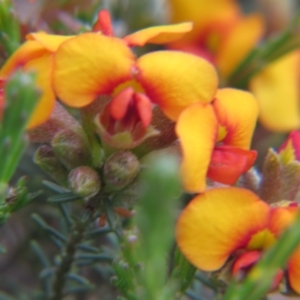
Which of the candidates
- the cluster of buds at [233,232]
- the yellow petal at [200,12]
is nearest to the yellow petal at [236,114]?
the cluster of buds at [233,232]

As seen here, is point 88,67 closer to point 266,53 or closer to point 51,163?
point 51,163

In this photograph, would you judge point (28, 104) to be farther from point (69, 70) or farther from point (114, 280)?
point (114, 280)

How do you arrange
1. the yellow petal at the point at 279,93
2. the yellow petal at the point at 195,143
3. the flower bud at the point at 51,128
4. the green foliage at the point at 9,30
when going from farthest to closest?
the yellow petal at the point at 279,93 < the green foliage at the point at 9,30 < the flower bud at the point at 51,128 < the yellow petal at the point at 195,143

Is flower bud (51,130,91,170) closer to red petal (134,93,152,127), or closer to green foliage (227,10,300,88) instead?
red petal (134,93,152,127)

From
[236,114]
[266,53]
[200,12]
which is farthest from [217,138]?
[200,12]

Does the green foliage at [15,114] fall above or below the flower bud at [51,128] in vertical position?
above

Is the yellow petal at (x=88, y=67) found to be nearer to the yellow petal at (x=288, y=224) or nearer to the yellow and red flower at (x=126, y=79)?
the yellow and red flower at (x=126, y=79)

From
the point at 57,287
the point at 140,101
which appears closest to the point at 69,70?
the point at 140,101
